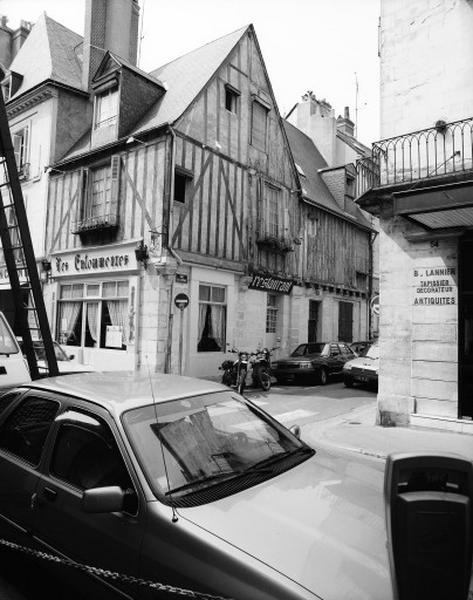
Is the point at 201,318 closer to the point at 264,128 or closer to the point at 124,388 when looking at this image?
the point at 264,128

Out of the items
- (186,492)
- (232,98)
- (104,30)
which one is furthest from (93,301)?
(186,492)

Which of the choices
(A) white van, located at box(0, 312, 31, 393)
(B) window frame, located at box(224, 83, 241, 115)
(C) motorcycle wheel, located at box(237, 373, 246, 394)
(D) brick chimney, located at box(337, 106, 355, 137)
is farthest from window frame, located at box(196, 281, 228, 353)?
(D) brick chimney, located at box(337, 106, 355, 137)

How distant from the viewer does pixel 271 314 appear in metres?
17.5

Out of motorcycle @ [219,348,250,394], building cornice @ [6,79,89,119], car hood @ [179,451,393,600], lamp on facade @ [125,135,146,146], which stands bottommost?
motorcycle @ [219,348,250,394]

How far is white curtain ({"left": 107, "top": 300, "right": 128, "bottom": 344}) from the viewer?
13.9 meters

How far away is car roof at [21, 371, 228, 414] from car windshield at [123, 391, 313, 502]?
0.06 meters

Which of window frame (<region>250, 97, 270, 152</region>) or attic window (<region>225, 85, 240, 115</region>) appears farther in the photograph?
window frame (<region>250, 97, 270, 152</region>)

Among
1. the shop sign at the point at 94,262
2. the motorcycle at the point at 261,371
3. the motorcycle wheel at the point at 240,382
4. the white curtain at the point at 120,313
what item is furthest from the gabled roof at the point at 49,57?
the motorcycle wheel at the point at 240,382

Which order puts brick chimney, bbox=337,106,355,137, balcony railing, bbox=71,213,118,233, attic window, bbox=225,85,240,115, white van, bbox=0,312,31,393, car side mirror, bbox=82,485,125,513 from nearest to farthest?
car side mirror, bbox=82,485,125,513, white van, bbox=0,312,31,393, balcony railing, bbox=71,213,118,233, attic window, bbox=225,85,240,115, brick chimney, bbox=337,106,355,137

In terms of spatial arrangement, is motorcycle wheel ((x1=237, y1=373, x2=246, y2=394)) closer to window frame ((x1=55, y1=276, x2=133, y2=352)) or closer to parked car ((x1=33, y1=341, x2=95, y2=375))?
window frame ((x1=55, y1=276, x2=133, y2=352))

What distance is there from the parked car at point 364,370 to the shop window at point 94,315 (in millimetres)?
6968

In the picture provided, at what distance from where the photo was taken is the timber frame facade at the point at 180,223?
44.2 feet

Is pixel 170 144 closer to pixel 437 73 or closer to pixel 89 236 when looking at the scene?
pixel 89 236

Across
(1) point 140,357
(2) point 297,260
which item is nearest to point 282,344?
(2) point 297,260
